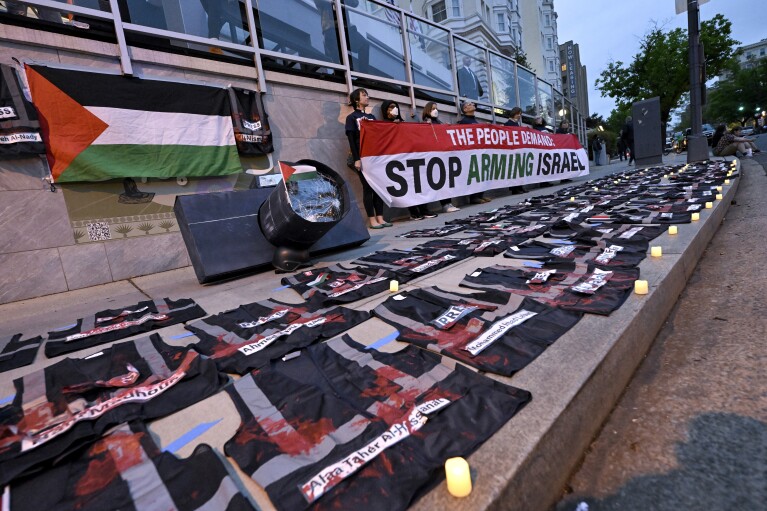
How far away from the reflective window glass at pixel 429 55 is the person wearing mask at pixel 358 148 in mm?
2554

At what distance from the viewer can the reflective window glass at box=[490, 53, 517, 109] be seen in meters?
11.2

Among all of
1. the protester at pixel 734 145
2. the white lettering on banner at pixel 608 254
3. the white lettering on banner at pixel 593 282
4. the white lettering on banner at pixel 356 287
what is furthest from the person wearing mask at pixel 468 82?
the protester at pixel 734 145

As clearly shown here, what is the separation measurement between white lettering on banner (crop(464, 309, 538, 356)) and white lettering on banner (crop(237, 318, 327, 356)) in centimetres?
92

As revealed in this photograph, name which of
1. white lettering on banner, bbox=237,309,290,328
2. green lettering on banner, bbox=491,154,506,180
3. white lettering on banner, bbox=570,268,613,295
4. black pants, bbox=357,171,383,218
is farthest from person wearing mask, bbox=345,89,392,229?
white lettering on banner, bbox=570,268,613,295

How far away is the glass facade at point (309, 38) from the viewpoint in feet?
14.3

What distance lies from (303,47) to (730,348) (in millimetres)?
6952

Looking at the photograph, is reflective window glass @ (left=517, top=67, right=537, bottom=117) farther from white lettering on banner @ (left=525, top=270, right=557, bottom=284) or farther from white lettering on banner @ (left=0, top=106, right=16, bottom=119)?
white lettering on banner @ (left=0, top=106, right=16, bottom=119)

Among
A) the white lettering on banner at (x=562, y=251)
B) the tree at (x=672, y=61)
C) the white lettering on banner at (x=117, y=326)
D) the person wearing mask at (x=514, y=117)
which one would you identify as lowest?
the white lettering on banner at (x=562, y=251)

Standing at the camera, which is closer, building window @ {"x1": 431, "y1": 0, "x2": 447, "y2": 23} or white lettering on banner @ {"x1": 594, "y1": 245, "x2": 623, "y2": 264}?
white lettering on banner @ {"x1": 594, "y1": 245, "x2": 623, "y2": 264}

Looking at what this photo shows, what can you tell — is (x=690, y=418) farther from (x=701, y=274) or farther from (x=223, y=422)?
(x=701, y=274)

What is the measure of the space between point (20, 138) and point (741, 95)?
230 ft

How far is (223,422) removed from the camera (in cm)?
Result: 133

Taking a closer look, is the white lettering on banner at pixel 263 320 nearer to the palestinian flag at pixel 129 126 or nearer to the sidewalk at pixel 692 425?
the sidewalk at pixel 692 425

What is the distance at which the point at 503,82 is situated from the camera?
11.6 m
